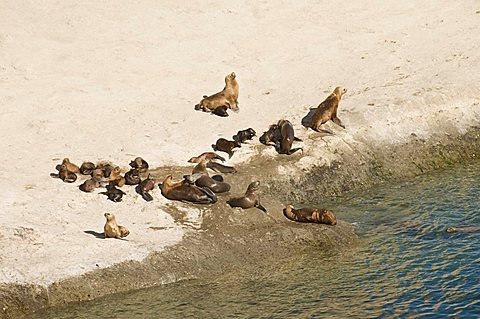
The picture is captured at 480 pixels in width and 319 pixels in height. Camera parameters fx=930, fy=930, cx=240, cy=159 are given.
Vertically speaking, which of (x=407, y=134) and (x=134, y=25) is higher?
(x=134, y=25)

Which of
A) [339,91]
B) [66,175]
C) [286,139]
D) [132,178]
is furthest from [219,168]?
[339,91]

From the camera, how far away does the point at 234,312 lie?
1252 centimetres

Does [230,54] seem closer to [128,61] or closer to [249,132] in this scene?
[128,61]

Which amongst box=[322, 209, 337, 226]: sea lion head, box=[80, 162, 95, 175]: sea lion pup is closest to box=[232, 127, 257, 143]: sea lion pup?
box=[80, 162, 95, 175]: sea lion pup

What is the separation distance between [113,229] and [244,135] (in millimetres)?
4852

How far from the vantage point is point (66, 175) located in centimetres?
1642

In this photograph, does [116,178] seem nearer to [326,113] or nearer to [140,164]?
[140,164]

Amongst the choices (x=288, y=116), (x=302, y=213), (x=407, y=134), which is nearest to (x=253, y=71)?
(x=288, y=116)

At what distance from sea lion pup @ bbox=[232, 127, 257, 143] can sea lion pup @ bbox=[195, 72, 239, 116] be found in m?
1.36

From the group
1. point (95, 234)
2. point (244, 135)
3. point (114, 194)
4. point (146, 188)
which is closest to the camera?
point (95, 234)

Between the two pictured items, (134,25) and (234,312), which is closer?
(234,312)

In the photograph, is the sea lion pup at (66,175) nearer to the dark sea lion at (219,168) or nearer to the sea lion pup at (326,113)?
the dark sea lion at (219,168)

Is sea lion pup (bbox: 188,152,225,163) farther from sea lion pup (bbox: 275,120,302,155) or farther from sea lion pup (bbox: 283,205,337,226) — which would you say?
sea lion pup (bbox: 283,205,337,226)

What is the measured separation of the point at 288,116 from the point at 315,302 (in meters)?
7.67
